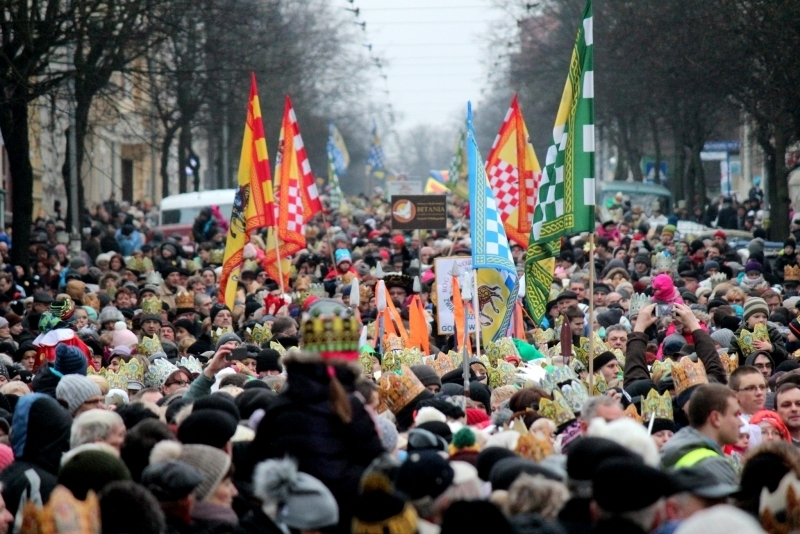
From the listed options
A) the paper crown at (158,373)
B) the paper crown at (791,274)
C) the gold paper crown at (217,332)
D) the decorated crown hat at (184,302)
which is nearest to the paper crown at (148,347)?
the gold paper crown at (217,332)

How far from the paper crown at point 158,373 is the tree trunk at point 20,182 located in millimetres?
12254

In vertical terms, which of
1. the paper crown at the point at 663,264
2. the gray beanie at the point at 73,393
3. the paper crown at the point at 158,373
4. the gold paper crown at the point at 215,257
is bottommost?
the paper crown at the point at 158,373

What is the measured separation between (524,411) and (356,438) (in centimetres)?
274

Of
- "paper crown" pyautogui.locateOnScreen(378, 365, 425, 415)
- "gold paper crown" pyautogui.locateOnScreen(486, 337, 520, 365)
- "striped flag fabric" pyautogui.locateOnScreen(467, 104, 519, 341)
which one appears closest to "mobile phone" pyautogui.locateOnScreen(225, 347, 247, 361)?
"gold paper crown" pyautogui.locateOnScreen(486, 337, 520, 365)

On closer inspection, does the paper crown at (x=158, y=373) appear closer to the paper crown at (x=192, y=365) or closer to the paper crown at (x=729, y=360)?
the paper crown at (x=192, y=365)

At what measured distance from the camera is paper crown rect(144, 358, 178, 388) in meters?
11.5

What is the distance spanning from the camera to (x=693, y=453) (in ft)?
20.7

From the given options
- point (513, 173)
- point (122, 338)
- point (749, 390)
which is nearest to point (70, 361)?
point (749, 390)

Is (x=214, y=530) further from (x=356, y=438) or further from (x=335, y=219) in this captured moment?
(x=335, y=219)

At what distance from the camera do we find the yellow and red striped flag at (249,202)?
17.6 meters

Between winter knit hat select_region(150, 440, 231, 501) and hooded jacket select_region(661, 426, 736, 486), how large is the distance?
1799mm

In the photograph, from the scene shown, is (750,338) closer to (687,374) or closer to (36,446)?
(687,374)

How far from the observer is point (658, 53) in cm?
3862

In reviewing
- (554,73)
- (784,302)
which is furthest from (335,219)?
(784,302)
